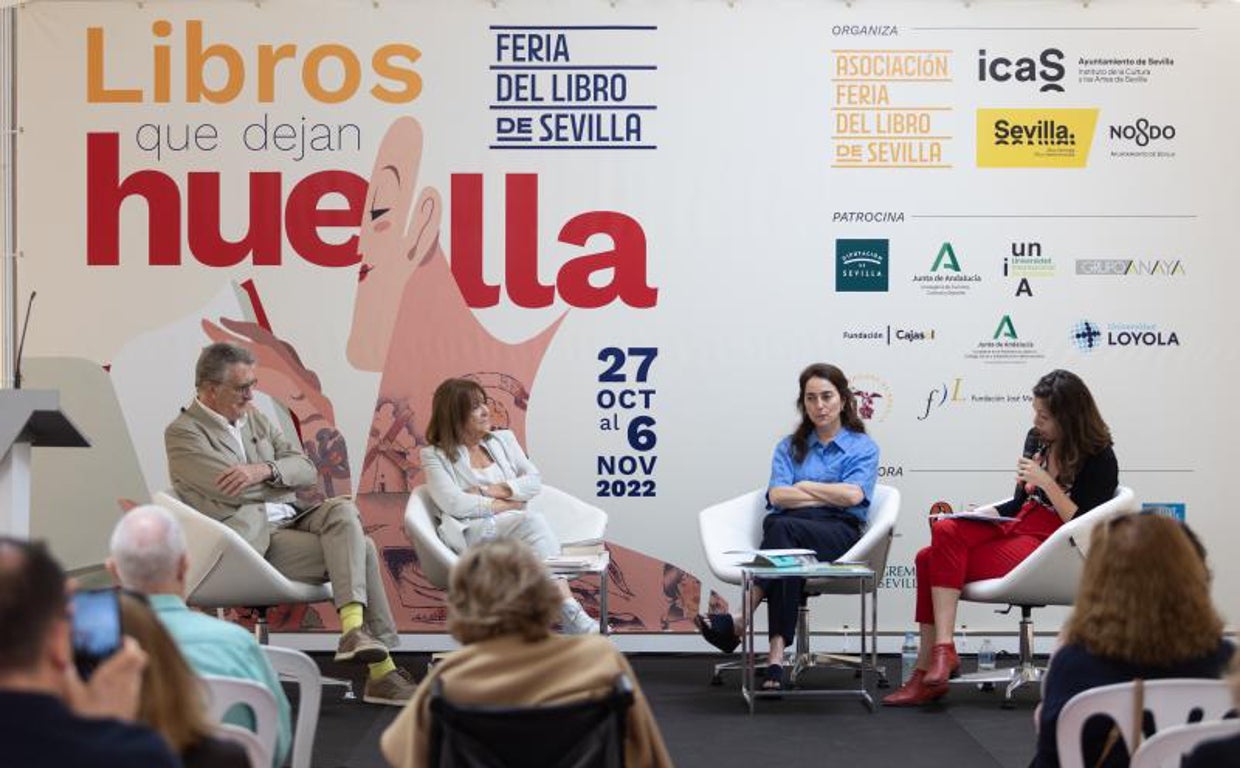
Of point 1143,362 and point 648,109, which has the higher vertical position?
point 648,109

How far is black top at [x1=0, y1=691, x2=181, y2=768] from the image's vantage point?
191cm

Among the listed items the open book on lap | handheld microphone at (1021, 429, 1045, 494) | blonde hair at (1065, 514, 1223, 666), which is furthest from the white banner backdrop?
blonde hair at (1065, 514, 1223, 666)

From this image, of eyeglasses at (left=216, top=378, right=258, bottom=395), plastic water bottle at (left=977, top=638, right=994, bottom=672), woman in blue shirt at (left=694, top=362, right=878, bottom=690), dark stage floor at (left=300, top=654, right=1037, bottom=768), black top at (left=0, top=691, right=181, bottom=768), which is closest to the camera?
black top at (left=0, top=691, right=181, bottom=768)

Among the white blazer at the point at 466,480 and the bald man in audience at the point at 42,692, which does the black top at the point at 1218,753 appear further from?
the white blazer at the point at 466,480

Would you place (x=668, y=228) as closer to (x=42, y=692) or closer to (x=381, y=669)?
(x=381, y=669)

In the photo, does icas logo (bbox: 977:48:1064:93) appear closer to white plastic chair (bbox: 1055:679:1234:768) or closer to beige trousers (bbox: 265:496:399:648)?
beige trousers (bbox: 265:496:399:648)

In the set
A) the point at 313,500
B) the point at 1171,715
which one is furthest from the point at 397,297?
the point at 1171,715

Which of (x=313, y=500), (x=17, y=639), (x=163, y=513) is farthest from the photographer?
(x=313, y=500)

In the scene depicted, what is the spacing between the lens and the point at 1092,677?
321 centimetres

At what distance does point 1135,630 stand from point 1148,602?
0.20 feet

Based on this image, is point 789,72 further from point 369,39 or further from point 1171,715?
point 1171,715

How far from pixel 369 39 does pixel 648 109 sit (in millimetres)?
1325

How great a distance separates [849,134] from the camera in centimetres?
747

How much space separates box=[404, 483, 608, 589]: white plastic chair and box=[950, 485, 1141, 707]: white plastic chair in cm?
164
